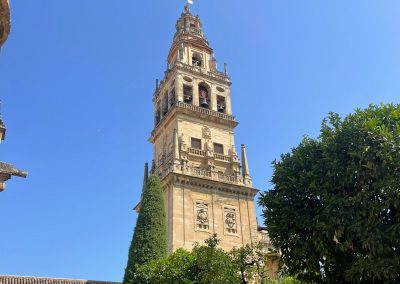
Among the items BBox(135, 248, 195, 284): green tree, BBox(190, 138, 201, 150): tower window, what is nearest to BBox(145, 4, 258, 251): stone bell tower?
BBox(190, 138, 201, 150): tower window

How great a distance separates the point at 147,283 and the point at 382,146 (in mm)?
12556

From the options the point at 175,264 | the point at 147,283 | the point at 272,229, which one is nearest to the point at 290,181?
A: the point at 272,229

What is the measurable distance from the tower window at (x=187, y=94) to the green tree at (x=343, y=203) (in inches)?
870

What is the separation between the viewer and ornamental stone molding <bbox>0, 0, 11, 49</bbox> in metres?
8.96

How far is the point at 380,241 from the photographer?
598 inches

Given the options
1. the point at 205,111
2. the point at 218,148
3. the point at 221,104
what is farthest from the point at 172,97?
the point at 218,148

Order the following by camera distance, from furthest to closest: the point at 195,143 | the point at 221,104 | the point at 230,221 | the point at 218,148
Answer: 1. the point at 221,104
2. the point at 218,148
3. the point at 195,143
4. the point at 230,221

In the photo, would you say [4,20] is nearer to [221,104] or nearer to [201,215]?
[201,215]

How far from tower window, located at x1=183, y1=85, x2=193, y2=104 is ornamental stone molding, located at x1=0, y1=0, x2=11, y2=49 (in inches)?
1224

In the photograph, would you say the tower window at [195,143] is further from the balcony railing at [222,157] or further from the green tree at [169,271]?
the green tree at [169,271]

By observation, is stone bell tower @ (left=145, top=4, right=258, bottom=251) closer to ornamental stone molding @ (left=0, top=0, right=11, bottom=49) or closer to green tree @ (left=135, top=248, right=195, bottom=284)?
green tree @ (left=135, top=248, right=195, bottom=284)

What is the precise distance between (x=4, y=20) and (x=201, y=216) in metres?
25.8

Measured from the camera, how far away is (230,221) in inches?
1348

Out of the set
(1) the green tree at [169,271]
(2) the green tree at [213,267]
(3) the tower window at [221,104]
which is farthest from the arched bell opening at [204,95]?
(2) the green tree at [213,267]
